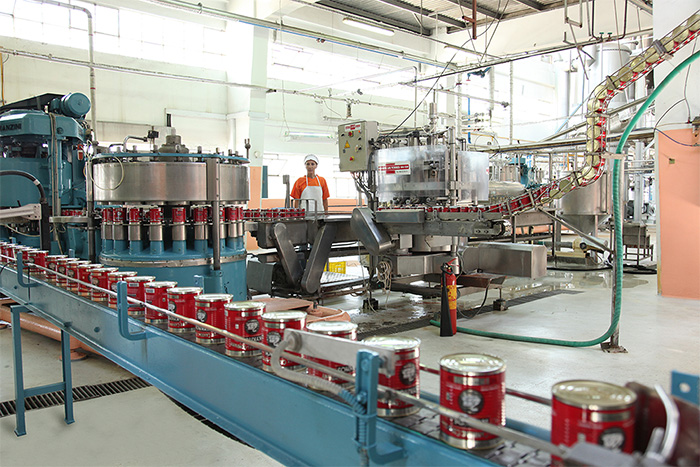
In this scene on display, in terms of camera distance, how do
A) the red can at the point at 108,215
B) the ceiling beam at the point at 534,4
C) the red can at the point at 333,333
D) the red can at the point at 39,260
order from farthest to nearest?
the ceiling beam at the point at 534,4 → the red can at the point at 108,215 → the red can at the point at 39,260 → the red can at the point at 333,333

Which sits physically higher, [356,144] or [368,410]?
[356,144]

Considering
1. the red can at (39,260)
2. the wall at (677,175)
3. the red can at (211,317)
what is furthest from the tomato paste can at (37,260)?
the wall at (677,175)

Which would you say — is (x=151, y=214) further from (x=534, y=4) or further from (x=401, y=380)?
(x=534, y=4)

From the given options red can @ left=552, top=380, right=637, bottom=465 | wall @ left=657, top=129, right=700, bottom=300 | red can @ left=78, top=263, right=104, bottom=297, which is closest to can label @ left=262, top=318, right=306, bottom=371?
red can @ left=552, top=380, right=637, bottom=465

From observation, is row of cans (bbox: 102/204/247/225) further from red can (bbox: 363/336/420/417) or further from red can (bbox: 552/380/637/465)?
red can (bbox: 552/380/637/465)

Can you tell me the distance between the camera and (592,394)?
34.1 inches

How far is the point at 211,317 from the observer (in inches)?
65.4

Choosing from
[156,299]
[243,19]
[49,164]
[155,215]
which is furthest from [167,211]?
[243,19]

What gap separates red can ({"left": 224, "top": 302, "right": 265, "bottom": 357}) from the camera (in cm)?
153

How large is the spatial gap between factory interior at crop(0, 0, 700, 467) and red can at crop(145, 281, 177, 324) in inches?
0.6

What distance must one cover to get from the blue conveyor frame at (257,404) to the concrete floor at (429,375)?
80 cm

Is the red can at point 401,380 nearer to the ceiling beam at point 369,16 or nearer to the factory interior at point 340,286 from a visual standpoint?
the factory interior at point 340,286

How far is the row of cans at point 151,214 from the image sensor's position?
3.79 meters

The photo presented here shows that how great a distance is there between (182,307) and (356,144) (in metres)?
4.03
